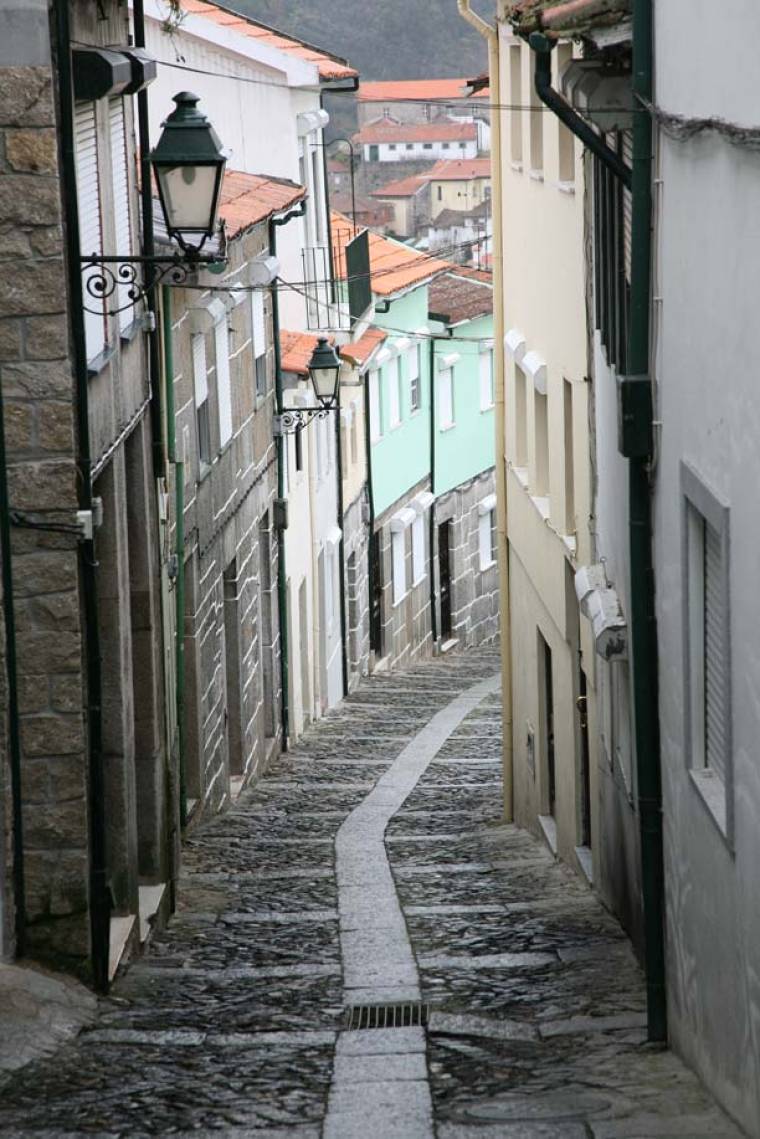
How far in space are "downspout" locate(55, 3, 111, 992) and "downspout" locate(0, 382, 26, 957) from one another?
318 mm

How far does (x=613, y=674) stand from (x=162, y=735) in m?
2.74

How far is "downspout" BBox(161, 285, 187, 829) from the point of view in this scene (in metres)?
13.4

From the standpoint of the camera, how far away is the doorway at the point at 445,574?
1471 inches

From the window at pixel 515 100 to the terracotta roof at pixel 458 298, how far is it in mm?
19612

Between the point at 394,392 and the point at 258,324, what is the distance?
13.0 meters

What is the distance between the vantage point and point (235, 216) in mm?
16828

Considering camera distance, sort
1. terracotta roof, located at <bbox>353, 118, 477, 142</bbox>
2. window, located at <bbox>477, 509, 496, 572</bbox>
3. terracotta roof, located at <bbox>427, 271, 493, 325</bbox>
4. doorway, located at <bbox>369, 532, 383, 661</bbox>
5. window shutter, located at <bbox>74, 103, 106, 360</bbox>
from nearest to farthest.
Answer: window shutter, located at <bbox>74, 103, 106, 360</bbox>
doorway, located at <bbox>369, 532, 383, 661</bbox>
terracotta roof, located at <bbox>427, 271, 493, 325</bbox>
window, located at <bbox>477, 509, 496, 572</bbox>
terracotta roof, located at <bbox>353, 118, 477, 142</bbox>

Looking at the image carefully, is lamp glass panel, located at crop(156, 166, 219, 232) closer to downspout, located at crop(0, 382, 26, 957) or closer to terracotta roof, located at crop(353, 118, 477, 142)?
downspout, located at crop(0, 382, 26, 957)

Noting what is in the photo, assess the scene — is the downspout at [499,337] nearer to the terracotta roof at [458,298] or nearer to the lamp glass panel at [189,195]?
the lamp glass panel at [189,195]

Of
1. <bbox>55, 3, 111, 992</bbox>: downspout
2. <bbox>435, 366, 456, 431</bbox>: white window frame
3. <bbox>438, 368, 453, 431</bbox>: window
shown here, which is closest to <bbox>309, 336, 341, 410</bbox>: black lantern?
<bbox>55, 3, 111, 992</bbox>: downspout

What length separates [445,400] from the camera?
121 ft

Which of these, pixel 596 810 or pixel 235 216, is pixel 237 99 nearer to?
pixel 235 216

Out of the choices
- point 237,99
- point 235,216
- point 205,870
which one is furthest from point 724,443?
point 237,99

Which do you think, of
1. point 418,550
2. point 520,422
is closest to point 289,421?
point 520,422
